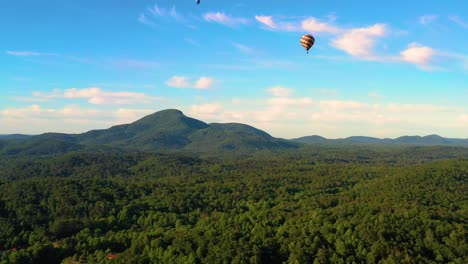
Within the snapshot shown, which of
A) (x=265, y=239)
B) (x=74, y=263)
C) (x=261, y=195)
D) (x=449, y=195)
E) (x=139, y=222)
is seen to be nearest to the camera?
(x=74, y=263)

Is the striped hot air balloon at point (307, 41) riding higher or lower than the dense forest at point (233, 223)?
higher

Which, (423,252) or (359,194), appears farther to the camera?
(359,194)

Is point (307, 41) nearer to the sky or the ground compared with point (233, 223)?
nearer to the sky

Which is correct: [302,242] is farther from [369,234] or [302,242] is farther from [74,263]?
[74,263]

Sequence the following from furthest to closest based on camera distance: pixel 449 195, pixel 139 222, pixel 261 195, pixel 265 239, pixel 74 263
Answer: pixel 261 195, pixel 449 195, pixel 139 222, pixel 265 239, pixel 74 263

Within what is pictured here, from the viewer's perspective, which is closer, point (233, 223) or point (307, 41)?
point (307, 41)

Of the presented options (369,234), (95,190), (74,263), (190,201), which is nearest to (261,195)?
(190,201)

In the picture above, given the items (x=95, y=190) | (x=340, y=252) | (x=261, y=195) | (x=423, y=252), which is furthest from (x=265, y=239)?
(x=95, y=190)

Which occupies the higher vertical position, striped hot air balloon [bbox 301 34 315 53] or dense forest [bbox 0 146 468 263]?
striped hot air balloon [bbox 301 34 315 53]

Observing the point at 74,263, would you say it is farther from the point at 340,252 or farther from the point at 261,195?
the point at 261,195
